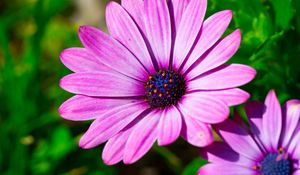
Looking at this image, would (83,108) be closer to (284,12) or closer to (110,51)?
(110,51)

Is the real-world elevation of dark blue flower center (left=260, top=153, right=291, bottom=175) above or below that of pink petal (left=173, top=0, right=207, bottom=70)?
below

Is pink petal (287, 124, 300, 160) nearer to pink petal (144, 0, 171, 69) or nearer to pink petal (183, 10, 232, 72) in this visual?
pink petal (183, 10, 232, 72)

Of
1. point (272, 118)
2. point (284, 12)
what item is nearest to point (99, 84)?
point (272, 118)

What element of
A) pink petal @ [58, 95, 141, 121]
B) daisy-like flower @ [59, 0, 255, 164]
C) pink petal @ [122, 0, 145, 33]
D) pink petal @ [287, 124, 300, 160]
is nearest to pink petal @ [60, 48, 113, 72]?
daisy-like flower @ [59, 0, 255, 164]

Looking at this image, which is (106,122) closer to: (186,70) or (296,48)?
(186,70)

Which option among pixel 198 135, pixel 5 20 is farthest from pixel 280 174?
pixel 5 20

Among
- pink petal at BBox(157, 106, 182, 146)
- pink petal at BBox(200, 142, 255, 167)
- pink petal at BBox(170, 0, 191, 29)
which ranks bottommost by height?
pink petal at BBox(200, 142, 255, 167)
